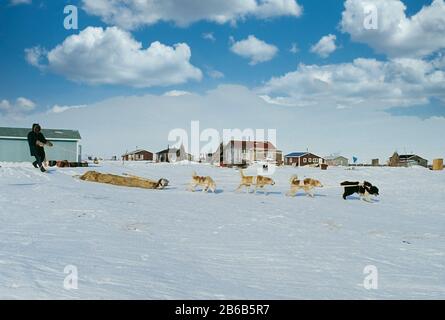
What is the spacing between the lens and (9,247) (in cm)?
536

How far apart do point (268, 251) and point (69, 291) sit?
341cm

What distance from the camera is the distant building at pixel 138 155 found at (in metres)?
88.3

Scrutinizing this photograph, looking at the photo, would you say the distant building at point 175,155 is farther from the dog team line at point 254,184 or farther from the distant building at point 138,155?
the dog team line at point 254,184

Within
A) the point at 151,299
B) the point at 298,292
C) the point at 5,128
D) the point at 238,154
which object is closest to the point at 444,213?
the point at 298,292

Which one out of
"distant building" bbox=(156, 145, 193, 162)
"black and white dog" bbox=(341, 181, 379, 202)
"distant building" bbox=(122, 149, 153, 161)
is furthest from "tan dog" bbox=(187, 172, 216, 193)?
A: "distant building" bbox=(122, 149, 153, 161)

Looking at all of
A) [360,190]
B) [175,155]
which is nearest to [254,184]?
[360,190]

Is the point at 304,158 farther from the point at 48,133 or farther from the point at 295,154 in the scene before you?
the point at 48,133

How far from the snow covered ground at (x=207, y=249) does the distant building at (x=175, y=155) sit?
5916 centimetres

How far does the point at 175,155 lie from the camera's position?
73.2 metres

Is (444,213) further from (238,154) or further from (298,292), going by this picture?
(238,154)

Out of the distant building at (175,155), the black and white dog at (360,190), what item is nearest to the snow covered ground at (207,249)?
the black and white dog at (360,190)

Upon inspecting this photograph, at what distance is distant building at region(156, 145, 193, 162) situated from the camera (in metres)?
71.1

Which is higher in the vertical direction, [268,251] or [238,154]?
[238,154]
